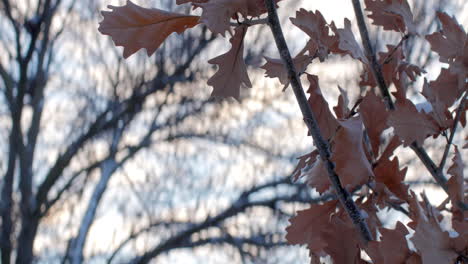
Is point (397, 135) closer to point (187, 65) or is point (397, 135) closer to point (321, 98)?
point (321, 98)

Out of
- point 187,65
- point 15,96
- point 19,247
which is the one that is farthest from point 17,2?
point 19,247

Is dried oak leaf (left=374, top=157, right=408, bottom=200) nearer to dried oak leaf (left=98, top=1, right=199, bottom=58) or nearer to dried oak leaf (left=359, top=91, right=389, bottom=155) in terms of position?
dried oak leaf (left=359, top=91, right=389, bottom=155)

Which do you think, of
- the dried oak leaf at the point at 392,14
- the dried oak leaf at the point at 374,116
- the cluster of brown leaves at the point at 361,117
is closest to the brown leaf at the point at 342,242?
the cluster of brown leaves at the point at 361,117

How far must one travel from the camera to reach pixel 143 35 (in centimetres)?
41

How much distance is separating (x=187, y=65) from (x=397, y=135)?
6043mm

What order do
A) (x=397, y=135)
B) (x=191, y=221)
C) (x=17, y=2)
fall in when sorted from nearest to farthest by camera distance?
(x=397, y=135)
(x=17, y=2)
(x=191, y=221)

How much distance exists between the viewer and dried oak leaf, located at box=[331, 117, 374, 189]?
1.20ft

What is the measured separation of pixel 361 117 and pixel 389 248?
0.35ft

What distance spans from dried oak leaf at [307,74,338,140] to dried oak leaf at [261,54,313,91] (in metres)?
0.02

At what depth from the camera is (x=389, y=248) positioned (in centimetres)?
37

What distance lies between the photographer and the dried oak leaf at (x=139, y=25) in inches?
16.0

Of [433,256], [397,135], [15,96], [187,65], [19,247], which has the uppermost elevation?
[187,65]

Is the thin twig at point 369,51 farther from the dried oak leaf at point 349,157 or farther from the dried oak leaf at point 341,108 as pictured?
the dried oak leaf at point 349,157

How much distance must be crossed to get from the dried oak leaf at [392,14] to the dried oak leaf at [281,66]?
0.13 metres
